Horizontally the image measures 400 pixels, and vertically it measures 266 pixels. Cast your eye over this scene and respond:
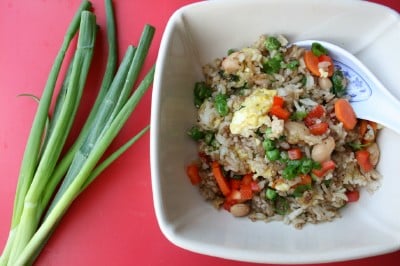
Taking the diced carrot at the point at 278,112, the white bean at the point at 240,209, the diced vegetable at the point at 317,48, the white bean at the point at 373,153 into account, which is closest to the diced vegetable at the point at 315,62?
the diced vegetable at the point at 317,48

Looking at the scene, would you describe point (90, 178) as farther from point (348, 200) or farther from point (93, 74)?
point (348, 200)

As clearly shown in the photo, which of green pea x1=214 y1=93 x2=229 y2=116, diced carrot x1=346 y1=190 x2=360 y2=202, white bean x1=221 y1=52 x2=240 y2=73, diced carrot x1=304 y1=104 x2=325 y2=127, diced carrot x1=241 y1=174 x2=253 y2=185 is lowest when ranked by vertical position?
diced carrot x1=346 y1=190 x2=360 y2=202

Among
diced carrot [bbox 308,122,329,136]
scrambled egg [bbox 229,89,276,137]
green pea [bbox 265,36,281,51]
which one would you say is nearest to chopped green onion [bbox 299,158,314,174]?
diced carrot [bbox 308,122,329,136]

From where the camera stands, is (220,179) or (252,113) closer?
(252,113)

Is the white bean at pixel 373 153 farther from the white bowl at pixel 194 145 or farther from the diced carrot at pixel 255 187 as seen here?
the diced carrot at pixel 255 187

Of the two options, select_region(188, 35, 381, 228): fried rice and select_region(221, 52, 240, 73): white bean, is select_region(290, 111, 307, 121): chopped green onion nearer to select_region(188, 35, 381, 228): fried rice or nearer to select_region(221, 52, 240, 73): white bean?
select_region(188, 35, 381, 228): fried rice

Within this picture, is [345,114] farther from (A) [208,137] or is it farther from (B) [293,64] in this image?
(A) [208,137]

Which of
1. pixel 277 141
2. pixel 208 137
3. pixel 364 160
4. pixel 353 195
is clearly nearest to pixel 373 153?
pixel 364 160
